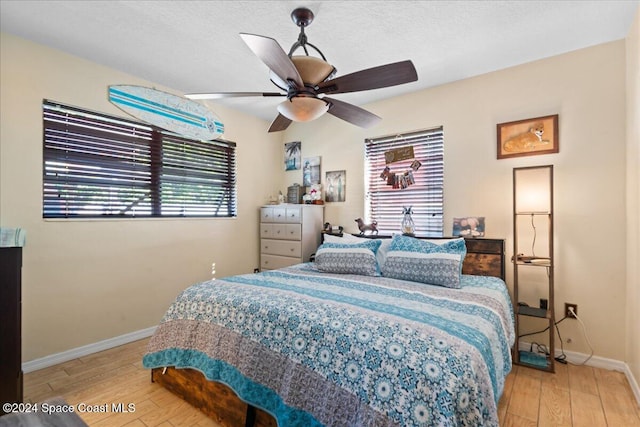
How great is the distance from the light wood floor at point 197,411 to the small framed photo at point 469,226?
3.71 feet

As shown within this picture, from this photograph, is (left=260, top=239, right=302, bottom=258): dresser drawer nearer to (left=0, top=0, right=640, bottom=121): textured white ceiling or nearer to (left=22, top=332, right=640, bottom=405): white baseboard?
(left=22, top=332, right=640, bottom=405): white baseboard

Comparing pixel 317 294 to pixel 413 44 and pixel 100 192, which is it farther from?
pixel 100 192

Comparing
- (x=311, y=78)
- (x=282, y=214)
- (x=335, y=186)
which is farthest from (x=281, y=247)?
(x=311, y=78)

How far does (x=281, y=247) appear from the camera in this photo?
3.64m

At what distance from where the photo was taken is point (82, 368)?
2.35 m

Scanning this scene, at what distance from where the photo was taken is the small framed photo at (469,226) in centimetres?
278

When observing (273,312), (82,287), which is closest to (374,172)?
(273,312)

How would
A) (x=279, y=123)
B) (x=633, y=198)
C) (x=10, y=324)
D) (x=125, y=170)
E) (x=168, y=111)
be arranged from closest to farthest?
(x=10, y=324)
(x=633, y=198)
(x=279, y=123)
(x=125, y=170)
(x=168, y=111)

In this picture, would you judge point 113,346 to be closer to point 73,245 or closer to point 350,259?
point 73,245

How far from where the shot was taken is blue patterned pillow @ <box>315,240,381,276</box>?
2.49 m

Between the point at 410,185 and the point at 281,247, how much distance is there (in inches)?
65.8

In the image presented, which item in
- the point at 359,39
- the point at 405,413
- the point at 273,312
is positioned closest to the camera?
the point at 405,413

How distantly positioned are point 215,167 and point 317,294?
2425mm

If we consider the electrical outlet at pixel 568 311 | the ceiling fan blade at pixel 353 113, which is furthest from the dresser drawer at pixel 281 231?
the electrical outlet at pixel 568 311
